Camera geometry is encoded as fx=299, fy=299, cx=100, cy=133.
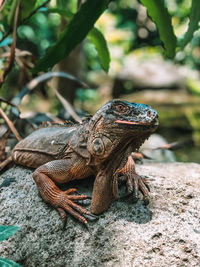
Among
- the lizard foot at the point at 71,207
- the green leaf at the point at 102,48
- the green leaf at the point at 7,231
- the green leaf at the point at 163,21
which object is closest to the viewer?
the green leaf at the point at 7,231

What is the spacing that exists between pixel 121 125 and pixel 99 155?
13.2 inches

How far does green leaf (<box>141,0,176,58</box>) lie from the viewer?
2.56m

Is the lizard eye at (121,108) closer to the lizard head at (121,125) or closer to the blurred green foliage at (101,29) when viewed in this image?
the lizard head at (121,125)

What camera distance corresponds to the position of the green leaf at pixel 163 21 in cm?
256

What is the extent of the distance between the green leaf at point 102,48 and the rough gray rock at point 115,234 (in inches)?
59.4

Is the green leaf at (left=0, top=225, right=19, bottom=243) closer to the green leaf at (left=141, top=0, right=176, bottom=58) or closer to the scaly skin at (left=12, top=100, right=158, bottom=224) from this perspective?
the scaly skin at (left=12, top=100, right=158, bottom=224)

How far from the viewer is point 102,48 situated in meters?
3.62

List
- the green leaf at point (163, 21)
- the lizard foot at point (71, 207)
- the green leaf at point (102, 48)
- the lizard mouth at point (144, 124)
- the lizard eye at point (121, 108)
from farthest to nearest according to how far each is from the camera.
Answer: the green leaf at point (102, 48), the green leaf at point (163, 21), the lizard foot at point (71, 207), the lizard eye at point (121, 108), the lizard mouth at point (144, 124)

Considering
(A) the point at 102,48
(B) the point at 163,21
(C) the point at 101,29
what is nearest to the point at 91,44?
(C) the point at 101,29

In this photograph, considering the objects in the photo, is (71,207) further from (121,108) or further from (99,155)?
(121,108)

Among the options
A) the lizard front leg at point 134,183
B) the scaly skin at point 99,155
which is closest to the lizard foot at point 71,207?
the scaly skin at point 99,155

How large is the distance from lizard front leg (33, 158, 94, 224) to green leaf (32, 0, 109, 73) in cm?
91

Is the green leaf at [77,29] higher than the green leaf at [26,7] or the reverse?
the reverse

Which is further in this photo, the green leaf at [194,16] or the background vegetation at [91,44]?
the background vegetation at [91,44]
